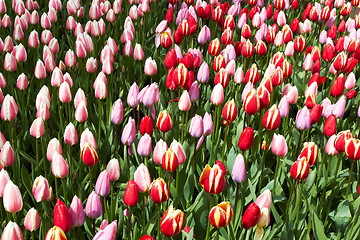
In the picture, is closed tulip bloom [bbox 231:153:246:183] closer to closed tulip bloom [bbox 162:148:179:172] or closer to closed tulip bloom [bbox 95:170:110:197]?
closed tulip bloom [bbox 162:148:179:172]

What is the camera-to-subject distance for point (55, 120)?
2.91 m

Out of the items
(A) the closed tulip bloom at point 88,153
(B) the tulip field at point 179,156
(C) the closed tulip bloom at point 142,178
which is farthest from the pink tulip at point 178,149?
(A) the closed tulip bloom at point 88,153

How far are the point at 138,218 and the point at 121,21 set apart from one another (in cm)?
248

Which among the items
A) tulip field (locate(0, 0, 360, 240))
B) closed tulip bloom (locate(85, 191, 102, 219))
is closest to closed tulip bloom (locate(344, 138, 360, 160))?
tulip field (locate(0, 0, 360, 240))

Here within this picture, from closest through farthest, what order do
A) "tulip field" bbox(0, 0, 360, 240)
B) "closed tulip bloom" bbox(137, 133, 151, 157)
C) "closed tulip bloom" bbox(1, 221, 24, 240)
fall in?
"closed tulip bloom" bbox(1, 221, 24, 240), "tulip field" bbox(0, 0, 360, 240), "closed tulip bloom" bbox(137, 133, 151, 157)

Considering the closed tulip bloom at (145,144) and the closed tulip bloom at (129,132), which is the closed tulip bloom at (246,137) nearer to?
Result: the closed tulip bloom at (145,144)

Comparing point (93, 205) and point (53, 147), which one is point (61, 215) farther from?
point (53, 147)

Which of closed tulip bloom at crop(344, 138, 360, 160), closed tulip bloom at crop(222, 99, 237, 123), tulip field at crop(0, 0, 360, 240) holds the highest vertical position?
closed tulip bloom at crop(344, 138, 360, 160)

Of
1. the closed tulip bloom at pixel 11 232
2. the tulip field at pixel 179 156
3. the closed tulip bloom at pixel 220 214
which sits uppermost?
the closed tulip bloom at pixel 11 232

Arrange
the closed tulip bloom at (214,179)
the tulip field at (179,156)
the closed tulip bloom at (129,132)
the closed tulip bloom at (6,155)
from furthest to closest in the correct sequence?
the closed tulip bloom at (129,132), the closed tulip bloom at (6,155), the tulip field at (179,156), the closed tulip bloom at (214,179)

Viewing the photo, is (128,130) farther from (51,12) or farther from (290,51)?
(51,12)

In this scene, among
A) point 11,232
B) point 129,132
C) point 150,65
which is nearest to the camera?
point 11,232

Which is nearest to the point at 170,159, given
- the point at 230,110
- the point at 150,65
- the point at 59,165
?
the point at 59,165

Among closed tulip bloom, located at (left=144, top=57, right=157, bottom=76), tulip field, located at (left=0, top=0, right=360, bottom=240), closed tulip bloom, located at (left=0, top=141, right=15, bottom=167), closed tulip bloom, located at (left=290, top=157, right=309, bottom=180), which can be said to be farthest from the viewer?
closed tulip bloom, located at (left=144, top=57, right=157, bottom=76)
